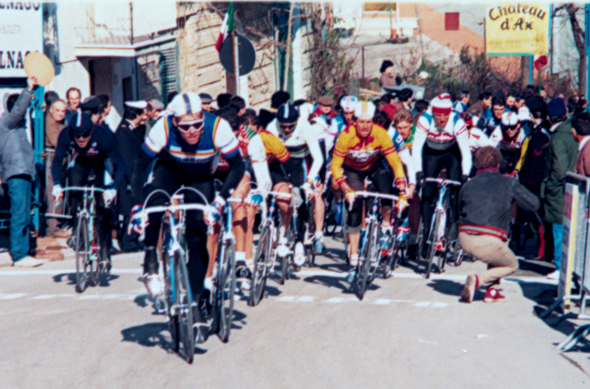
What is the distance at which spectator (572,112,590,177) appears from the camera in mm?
9883

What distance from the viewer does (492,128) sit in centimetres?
→ 1566

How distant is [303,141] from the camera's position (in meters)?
10.9

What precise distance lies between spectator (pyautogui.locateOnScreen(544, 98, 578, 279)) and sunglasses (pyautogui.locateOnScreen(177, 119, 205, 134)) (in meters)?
5.05

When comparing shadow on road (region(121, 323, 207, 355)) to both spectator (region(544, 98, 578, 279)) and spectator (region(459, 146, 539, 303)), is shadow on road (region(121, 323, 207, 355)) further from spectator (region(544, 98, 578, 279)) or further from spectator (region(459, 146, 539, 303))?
spectator (region(544, 98, 578, 279))

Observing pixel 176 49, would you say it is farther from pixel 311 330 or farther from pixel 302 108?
pixel 311 330

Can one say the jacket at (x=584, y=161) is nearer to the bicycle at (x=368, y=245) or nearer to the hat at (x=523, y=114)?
the bicycle at (x=368, y=245)

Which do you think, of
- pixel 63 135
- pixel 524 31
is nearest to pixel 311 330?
pixel 63 135

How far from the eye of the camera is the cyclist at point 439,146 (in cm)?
1134

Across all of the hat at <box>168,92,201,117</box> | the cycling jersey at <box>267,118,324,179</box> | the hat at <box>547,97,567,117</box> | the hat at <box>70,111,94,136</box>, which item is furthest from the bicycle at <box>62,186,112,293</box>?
the hat at <box>547,97,567,117</box>

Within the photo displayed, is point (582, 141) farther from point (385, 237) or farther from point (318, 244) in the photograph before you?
point (318, 244)

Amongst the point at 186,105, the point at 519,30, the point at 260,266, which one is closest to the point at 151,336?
the point at 260,266

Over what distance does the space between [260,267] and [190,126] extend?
101 inches

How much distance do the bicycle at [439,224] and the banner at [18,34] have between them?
6.25 meters

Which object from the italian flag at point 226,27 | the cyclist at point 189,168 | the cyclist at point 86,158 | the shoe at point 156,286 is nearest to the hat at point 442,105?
the cyclist at point 86,158
